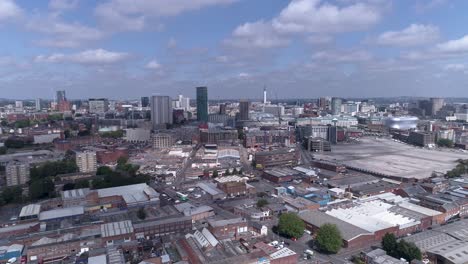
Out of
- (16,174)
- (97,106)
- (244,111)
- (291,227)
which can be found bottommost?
(291,227)

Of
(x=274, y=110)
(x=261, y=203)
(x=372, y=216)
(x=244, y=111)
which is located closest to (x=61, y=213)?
(x=261, y=203)

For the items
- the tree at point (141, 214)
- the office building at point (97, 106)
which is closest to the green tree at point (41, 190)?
the tree at point (141, 214)

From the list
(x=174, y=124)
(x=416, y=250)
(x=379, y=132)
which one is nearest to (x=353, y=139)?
(x=379, y=132)

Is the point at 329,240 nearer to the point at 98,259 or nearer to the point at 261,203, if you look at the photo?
the point at 261,203

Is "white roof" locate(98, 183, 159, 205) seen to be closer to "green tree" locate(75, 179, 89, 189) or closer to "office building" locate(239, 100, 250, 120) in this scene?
"green tree" locate(75, 179, 89, 189)

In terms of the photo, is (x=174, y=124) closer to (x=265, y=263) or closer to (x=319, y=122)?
(x=319, y=122)

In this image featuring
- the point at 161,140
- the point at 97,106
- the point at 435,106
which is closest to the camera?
the point at 161,140
